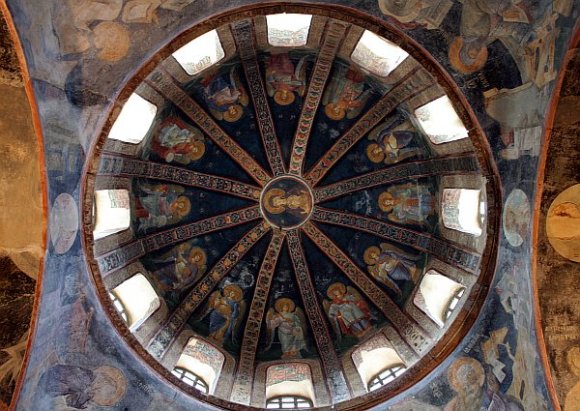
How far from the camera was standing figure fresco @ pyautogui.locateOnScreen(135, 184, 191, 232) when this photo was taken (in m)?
15.3

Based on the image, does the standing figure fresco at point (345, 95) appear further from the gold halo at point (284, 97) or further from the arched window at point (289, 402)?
the arched window at point (289, 402)

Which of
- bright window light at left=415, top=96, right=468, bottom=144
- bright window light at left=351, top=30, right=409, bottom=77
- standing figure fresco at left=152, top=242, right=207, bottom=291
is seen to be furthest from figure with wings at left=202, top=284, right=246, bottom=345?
bright window light at left=351, top=30, right=409, bottom=77

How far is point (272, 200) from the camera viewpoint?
1706 centimetres

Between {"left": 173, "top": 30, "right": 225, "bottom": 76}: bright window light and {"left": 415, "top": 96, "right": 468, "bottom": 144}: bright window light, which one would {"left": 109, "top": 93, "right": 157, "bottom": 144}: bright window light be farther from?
{"left": 415, "top": 96, "right": 468, "bottom": 144}: bright window light

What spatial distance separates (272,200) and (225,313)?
10.2ft

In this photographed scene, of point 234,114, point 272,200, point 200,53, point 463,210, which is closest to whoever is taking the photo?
point 200,53

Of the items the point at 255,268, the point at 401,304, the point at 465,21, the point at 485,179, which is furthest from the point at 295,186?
the point at 465,21

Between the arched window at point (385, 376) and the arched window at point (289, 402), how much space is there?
54.6 inches

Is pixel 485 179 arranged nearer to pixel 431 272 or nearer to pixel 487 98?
pixel 487 98

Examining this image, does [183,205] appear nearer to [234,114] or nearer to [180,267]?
[180,267]

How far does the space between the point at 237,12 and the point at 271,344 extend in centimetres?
784

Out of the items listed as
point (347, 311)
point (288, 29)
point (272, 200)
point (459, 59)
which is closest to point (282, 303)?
point (347, 311)

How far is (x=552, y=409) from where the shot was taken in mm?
10961

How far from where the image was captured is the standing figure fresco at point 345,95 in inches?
598
